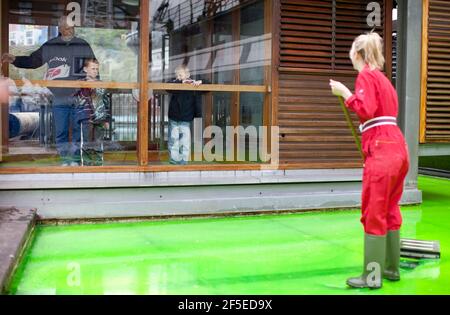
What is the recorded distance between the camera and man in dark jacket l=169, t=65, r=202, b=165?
696 cm

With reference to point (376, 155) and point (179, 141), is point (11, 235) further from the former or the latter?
point (376, 155)

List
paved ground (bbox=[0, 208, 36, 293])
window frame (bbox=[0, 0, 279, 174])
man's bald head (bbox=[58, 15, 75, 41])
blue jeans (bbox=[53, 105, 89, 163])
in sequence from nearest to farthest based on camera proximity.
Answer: paved ground (bbox=[0, 208, 36, 293])
window frame (bbox=[0, 0, 279, 174])
blue jeans (bbox=[53, 105, 89, 163])
man's bald head (bbox=[58, 15, 75, 41])

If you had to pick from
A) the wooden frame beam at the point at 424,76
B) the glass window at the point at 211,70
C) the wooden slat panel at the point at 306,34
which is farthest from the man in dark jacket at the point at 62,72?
the wooden frame beam at the point at 424,76

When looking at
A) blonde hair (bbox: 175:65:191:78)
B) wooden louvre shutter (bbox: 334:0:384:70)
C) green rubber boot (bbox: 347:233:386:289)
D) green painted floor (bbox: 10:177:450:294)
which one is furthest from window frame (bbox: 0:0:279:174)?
green rubber boot (bbox: 347:233:386:289)

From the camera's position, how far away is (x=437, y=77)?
25.3 ft

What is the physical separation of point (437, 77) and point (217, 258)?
4.45 metres

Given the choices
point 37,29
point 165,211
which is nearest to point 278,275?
point 165,211

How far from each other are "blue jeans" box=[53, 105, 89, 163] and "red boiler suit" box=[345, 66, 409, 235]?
3634 millimetres

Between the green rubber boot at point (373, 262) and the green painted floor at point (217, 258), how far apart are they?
0.23ft

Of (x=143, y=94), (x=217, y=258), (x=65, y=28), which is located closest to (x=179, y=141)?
(x=143, y=94)

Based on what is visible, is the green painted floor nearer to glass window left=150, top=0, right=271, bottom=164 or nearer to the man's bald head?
glass window left=150, top=0, right=271, bottom=164

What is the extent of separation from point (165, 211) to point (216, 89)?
1.61m

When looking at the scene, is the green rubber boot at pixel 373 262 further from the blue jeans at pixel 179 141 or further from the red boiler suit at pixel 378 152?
the blue jeans at pixel 179 141

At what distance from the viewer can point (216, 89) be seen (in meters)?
7.05
